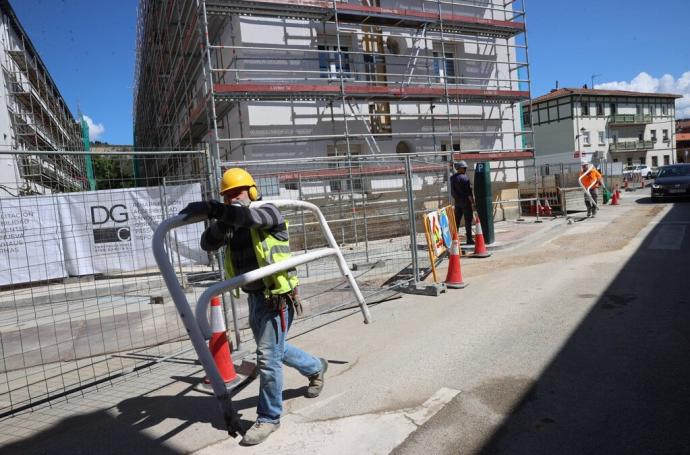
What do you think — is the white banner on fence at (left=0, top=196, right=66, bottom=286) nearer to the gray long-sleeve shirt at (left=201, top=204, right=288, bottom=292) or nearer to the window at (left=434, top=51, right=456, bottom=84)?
the gray long-sleeve shirt at (left=201, top=204, right=288, bottom=292)

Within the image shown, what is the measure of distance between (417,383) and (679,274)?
5.54 meters

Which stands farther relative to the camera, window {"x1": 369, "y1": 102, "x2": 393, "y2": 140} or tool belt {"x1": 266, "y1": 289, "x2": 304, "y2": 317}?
window {"x1": 369, "y1": 102, "x2": 393, "y2": 140}

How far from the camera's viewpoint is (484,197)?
11242 mm

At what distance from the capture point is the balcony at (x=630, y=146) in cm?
5691

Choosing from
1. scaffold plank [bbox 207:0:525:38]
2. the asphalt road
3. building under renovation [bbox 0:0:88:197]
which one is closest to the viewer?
the asphalt road

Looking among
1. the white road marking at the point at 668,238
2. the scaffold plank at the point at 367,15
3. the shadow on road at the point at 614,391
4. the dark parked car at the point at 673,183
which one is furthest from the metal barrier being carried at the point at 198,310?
the dark parked car at the point at 673,183

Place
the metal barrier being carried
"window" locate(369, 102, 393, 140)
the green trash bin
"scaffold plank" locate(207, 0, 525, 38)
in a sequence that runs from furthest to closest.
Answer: "window" locate(369, 102, 393, 140)
"scaffold plank" locate(207, 0, 525, 38)
the green trash bin
the metal barrier being carried

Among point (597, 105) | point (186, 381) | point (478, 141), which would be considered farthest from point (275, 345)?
point (597, 105)

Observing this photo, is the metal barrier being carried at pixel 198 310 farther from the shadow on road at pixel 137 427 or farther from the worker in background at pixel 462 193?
the worker in background at pixel 462 193

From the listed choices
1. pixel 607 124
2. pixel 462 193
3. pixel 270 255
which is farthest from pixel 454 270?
pixel 607 124

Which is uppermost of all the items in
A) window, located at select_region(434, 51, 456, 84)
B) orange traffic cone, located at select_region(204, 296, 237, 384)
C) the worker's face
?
window, located at select_region(434, 51, 456, 84)

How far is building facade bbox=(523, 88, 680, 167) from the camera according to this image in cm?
5259

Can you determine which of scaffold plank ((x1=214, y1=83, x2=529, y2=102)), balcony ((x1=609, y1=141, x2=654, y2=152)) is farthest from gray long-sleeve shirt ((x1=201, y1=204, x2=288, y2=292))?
balcony ((x1=609, y1=141, x2=654, y2=152))

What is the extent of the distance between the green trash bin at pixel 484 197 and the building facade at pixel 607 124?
1630 inches
